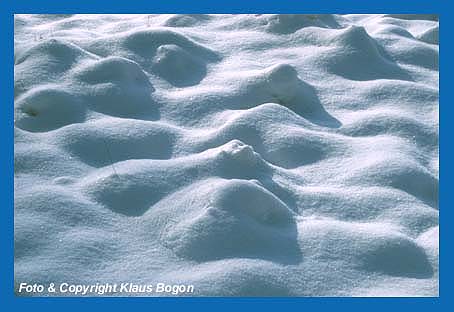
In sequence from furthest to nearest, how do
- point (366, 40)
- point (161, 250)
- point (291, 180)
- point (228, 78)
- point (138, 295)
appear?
point (366, 40) < point (228, 78) < point (291, 180) < point (161, 250) < point (138, 295)

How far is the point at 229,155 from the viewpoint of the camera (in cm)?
252

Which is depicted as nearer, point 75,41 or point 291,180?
point 291,180

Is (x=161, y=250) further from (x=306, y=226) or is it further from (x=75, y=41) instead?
(x=75, y=41)

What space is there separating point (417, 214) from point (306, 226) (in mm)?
448

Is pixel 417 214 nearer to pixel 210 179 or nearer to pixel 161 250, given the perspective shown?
pixel 210 179

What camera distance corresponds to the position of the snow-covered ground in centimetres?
214

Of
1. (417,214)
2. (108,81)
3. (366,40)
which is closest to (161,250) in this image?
(417,214)

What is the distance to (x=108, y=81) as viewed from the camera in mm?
3055

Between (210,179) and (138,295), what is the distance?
1.92ft

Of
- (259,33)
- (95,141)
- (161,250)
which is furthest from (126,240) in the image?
(259,33)

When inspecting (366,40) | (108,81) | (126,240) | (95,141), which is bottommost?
(126,240)

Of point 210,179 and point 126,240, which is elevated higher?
point 210,179

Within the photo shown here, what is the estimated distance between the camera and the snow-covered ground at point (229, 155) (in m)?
2.14

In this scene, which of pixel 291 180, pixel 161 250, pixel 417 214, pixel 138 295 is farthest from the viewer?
pixel 291 180
